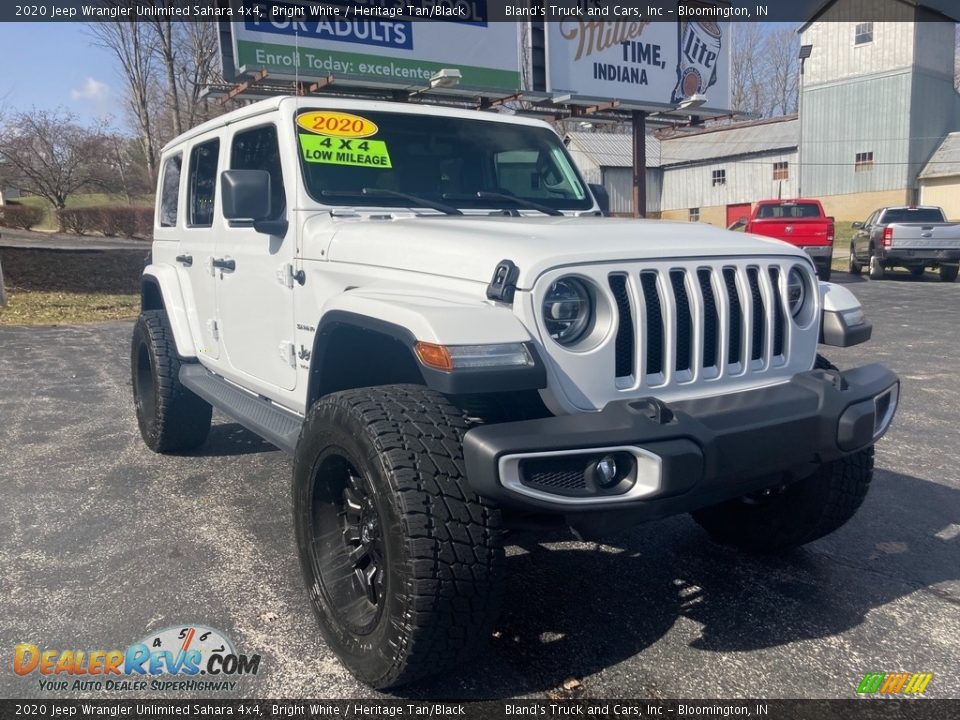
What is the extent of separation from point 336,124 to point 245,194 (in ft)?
1.94

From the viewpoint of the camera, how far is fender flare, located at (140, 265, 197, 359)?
4.69 metres

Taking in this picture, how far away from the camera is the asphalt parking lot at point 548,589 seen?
8.82ft

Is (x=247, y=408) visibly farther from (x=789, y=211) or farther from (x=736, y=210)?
(x=736, y=210)

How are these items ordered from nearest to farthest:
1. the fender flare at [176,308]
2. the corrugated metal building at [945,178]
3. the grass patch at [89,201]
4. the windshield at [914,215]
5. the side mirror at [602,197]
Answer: the side mirror at [602,197] < the fender flare at [176,308] < the windshield at [914,215] < the corrugated metal building at [945,178] < the grass patch at [89,201]

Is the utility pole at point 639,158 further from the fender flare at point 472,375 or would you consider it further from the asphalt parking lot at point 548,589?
the fender flare at point 472,375

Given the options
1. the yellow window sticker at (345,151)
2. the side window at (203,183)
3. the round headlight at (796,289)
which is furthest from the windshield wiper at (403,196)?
the round headlight at (796,289)

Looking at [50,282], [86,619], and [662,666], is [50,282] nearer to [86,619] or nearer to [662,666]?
[86,619]

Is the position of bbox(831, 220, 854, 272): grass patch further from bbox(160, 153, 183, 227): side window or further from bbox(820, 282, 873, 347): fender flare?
bbox(820, 282, 873, 347): fender flare

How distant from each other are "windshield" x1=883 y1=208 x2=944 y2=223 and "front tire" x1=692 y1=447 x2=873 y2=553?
1670cm

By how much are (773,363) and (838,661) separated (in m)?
1.04

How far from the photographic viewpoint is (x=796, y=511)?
10.9 ft

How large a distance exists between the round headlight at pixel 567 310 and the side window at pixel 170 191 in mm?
3401

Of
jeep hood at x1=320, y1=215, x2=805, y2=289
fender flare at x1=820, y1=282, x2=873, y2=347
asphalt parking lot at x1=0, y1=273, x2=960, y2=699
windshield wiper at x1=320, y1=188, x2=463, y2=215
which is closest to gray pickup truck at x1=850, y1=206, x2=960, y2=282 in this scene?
asphalt parking lot at x1=0, y1=273, x2=960, y2=699

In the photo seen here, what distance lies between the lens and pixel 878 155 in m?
32.6
